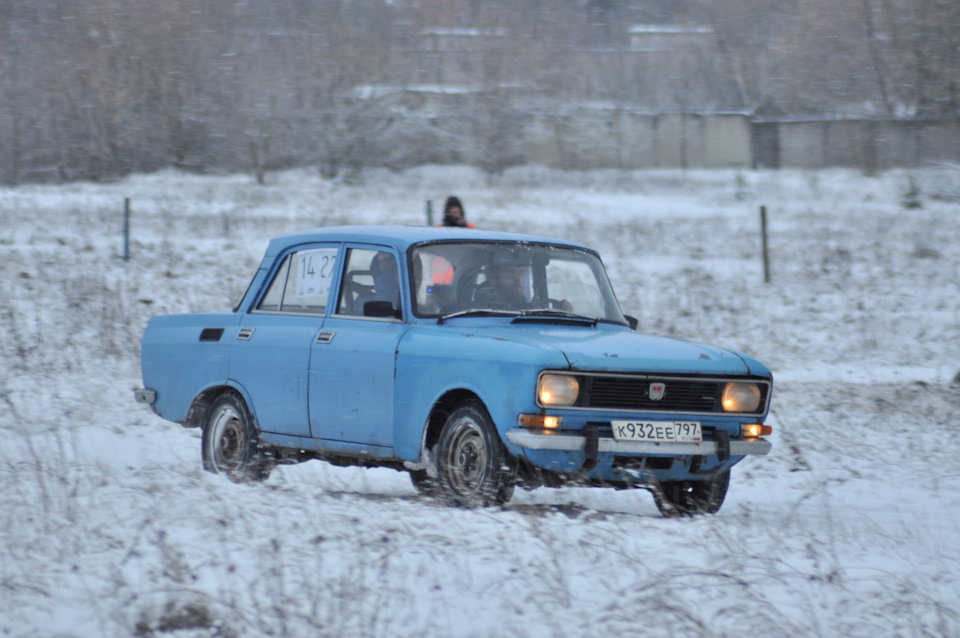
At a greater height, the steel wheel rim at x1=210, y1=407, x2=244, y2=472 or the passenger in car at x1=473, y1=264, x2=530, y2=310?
the passenger in car at x1=473, y1=264, x2=530, y2=310

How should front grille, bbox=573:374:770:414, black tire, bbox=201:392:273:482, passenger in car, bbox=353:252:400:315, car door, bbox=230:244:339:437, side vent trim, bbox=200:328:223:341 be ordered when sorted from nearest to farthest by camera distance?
front grille, bbox=573:374:770:414 → passenger in car, bbox=353:252:400:315 → car door, bbox=230:244:339:437 → black tire, bbox=201:392:273:482 → side vent trim, bbox=200:328:223:341

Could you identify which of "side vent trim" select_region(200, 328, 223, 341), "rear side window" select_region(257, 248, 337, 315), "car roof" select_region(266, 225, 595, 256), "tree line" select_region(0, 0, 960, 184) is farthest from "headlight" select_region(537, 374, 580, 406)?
"tree line" select_region(0, 0, 960, 184)

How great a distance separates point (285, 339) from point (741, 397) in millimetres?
2813

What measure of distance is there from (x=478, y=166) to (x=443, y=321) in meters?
36.2

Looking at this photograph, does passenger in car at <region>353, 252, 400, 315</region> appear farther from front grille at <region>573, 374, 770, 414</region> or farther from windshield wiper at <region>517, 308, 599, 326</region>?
front grille at <region>573, 374, 770, 414</region>

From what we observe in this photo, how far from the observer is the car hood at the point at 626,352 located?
20.0ft

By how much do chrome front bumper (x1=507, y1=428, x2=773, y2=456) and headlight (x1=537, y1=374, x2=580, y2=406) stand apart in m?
0.16

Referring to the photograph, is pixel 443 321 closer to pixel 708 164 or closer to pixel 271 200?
pixel 271 200

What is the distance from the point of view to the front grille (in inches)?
240

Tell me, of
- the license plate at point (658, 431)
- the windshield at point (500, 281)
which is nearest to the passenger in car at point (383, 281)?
the windshield at point (500, 281)

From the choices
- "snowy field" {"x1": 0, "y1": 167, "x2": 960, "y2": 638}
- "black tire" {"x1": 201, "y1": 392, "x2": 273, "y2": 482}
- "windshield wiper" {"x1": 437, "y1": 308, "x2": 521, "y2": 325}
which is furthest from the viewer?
"black tire" {"x1": 201, "y1": 392, "x2": 273, "y2": 482}

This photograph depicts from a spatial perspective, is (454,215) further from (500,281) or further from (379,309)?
(379,309)

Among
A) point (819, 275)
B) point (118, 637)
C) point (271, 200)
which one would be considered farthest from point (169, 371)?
point (271, 200)

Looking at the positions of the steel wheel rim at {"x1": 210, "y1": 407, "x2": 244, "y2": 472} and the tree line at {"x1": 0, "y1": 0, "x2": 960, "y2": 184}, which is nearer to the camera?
the steel wheel rim at {"x1": 210, "y1": 407, "x2": 244, "y2": 472}
